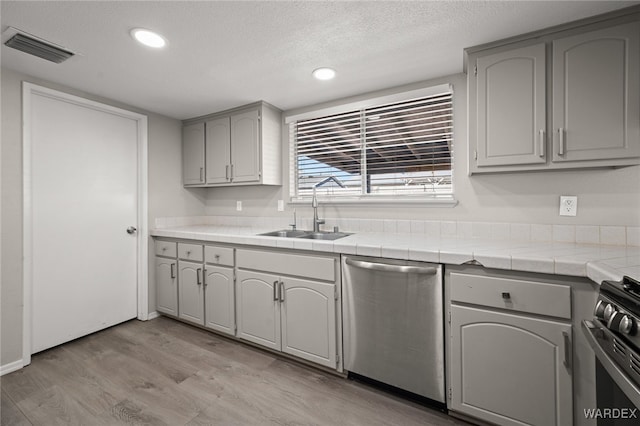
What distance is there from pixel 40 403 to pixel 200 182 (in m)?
2.19

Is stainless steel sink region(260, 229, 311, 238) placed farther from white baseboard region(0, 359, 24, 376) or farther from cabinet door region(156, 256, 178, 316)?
white baseboard region(0, 359, 24, 376)

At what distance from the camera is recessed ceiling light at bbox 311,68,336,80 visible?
2.14 metres

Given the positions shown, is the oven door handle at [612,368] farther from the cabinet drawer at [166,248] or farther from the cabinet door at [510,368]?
the cabinet drawer at [166,248]

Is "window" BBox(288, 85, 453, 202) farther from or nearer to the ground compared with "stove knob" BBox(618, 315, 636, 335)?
farther from the ground

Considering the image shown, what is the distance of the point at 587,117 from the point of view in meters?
1.57

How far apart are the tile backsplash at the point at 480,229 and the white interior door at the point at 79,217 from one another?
501 millimetres

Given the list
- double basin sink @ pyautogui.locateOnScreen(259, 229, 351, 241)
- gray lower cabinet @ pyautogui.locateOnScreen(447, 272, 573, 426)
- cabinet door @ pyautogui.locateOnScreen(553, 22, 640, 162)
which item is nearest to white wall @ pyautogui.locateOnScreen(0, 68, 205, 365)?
double basin sink @ pyautogui.locateOnScreen(259, 229, 351, 241)

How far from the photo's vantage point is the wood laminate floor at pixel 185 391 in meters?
1.62

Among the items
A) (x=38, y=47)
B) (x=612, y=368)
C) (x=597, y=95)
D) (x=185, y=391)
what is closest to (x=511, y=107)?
(x=597, y=95)

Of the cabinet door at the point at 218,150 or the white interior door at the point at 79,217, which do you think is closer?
the white interior door at the point at 79,217

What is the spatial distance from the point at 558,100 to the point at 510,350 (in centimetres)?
141

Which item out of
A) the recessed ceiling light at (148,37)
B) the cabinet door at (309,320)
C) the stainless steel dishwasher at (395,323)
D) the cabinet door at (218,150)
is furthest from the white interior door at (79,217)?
the stainless steel dishwasher at (395,323)

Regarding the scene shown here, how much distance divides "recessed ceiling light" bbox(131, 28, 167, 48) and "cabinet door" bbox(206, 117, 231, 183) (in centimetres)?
128

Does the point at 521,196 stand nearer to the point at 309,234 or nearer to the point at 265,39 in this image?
the point at 309,234
